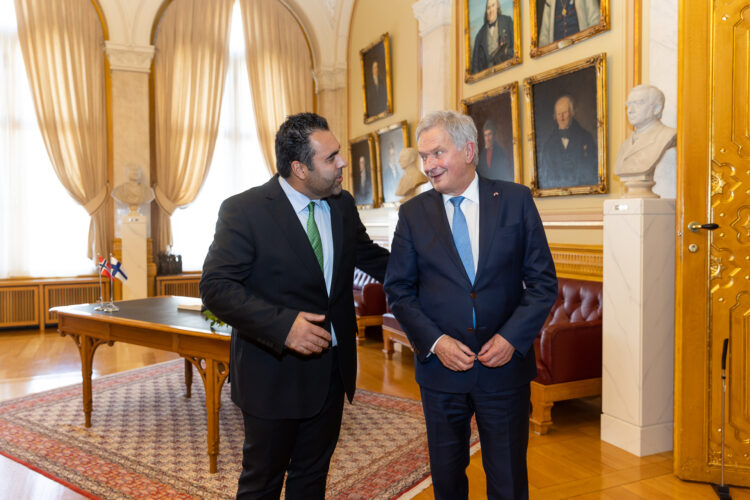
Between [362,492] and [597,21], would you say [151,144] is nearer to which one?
[597,21]

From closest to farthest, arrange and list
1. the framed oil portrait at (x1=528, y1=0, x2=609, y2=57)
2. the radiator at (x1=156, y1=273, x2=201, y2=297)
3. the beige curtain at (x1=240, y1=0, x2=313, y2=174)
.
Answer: the framed oil portrait at (x1=528, y1=0, x2=609, y2=57), the radiator at (x1=156, y1=273, x2=201, y2=297), the beige curtain at (x1=240, y1=0, x2=313, y2=174)

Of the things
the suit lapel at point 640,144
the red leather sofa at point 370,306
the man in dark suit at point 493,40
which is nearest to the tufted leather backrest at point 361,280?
the red leather sofa at point 370,306

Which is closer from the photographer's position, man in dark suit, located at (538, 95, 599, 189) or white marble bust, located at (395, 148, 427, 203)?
man in dark suit, located at (538, 95, 599, 189)

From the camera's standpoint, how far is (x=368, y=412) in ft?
15.3

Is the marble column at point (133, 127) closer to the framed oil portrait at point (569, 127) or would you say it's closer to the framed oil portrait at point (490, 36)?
the framed oil portrait at point (490, 36)

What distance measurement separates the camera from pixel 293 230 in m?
2.02

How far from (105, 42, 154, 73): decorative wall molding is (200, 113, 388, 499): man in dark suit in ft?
25.9

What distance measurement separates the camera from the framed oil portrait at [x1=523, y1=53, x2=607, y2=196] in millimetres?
5105

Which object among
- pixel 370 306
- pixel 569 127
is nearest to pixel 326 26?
pixel 370 306

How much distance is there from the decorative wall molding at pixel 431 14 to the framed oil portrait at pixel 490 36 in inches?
16.7

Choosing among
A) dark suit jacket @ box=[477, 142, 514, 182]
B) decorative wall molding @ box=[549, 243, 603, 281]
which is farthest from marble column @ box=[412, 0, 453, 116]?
decorative wall molding @ box=[549, 243, 603, 281]

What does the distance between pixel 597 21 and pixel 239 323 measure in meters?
4.53

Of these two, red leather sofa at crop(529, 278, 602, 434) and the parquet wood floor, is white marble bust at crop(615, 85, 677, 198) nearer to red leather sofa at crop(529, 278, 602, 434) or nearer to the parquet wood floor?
red leather sofa at crop(529, 278, 602, 434)

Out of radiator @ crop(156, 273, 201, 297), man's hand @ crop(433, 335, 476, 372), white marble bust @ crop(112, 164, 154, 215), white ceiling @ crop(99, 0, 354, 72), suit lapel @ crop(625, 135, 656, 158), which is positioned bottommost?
radiator @ crop(156, 273, 201, 297)
